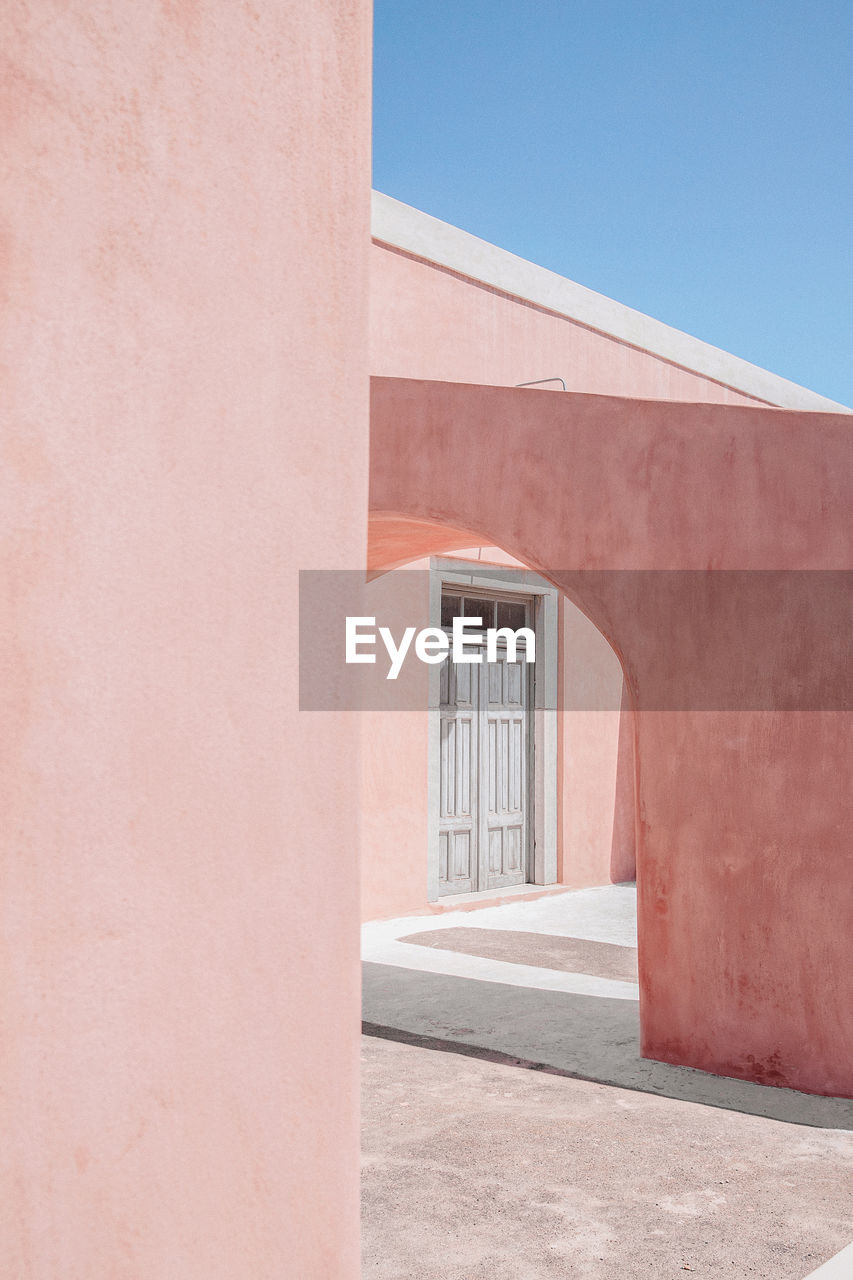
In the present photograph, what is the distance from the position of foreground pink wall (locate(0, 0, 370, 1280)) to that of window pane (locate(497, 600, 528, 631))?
27.4 feet

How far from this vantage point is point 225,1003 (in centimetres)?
211

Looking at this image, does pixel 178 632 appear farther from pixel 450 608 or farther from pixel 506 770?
pixel 506 770

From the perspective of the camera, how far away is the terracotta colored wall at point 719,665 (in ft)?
16.2

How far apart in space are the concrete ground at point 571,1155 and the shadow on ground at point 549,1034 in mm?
14

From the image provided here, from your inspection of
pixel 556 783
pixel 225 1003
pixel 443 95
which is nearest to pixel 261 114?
pixel 225 1003

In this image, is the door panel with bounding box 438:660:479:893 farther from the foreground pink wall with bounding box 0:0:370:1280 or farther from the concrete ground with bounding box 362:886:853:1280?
the foreground pink wall with bounding box 0:0:370:1280

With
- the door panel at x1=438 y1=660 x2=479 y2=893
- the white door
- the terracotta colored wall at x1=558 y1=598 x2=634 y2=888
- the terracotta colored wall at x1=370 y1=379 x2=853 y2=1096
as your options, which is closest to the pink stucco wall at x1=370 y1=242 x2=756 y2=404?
the white door

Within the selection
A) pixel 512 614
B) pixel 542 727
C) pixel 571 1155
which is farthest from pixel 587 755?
pixel 571 1155

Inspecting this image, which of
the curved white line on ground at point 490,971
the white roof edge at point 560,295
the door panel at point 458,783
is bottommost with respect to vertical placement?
the curved white line on ground at point 490,971

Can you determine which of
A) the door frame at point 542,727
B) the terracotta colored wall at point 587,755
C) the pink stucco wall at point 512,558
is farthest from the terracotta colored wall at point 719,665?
the terracotta colored wall at point 587,755

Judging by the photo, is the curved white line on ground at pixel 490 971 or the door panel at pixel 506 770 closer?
the curved white line on ground at pixel 490 971

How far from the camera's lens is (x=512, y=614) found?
10891 mm

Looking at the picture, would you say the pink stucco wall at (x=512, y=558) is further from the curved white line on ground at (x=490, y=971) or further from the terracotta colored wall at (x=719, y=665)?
the terracotta colored wall at (x=719, y=665)

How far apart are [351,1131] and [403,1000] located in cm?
445
